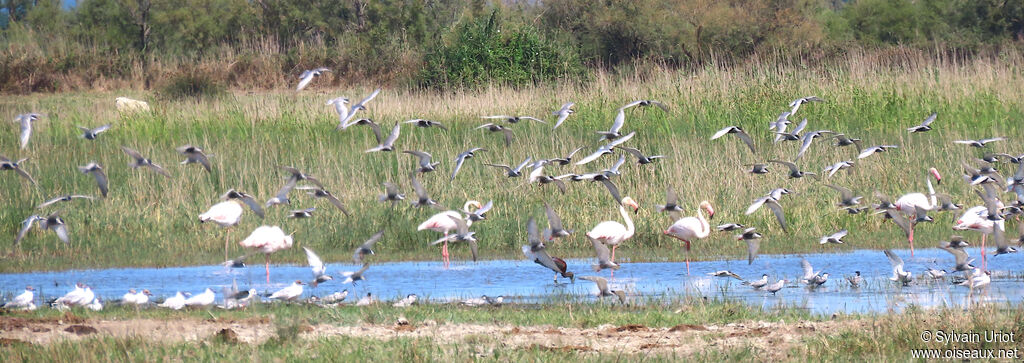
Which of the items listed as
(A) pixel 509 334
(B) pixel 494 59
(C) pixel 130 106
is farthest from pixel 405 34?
(A) pixel 509 334

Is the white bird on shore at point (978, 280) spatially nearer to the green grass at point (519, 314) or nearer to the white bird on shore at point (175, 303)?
the green grass at point (519, 314)

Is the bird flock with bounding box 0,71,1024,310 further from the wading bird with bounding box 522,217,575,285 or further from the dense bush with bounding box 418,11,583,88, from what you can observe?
the dense bush with bounding box 418,11,583,88

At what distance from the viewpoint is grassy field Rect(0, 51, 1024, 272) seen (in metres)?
14.0

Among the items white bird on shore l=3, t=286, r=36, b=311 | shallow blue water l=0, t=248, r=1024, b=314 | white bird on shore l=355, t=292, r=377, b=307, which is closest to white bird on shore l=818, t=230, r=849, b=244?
shallow blue water l=0, t=248, r=1024, b=314

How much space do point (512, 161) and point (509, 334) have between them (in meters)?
9.39

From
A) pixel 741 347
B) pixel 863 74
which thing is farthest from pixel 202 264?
pixel 863 74

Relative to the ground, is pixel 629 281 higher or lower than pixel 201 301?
lower

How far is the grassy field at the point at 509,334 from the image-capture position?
7066 mm

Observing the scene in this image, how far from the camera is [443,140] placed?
1888 cm

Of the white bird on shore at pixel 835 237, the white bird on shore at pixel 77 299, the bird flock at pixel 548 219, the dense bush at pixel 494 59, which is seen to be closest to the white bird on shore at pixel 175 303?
the bird flock at pixel 548 219

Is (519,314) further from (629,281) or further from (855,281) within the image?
(855,281)

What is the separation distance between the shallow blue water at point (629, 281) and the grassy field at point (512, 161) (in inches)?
28.0

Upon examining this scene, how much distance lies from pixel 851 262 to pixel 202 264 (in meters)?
6.75

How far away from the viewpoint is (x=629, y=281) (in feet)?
37.4
